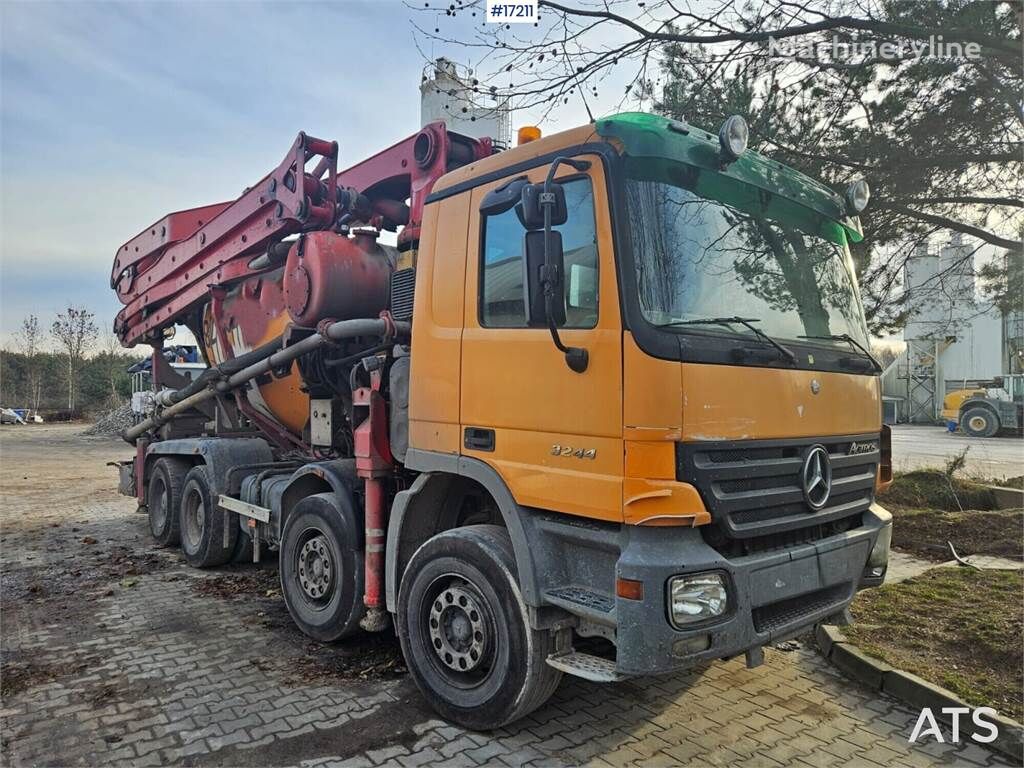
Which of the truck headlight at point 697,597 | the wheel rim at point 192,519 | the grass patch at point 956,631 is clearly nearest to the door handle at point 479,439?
the truck headlight at point 697,597

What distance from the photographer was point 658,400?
2.96m

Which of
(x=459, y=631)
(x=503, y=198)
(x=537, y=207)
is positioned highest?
(x=503, y=198)

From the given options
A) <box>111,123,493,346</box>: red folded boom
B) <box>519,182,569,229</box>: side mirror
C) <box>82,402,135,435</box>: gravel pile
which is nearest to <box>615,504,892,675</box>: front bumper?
<box>519,182,569,229</box>: side mirror

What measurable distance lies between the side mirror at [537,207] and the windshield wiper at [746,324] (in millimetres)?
702

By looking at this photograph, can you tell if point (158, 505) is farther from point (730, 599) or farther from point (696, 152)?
point (696, 152)

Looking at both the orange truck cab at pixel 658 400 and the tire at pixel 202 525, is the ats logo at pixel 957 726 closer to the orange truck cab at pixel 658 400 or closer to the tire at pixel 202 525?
the orange truck cab at pixel 658 400

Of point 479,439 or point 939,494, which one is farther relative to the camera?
point 939,494

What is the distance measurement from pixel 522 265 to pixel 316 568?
2798mm

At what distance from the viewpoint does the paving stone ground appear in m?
3.43

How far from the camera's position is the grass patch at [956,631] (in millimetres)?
4031

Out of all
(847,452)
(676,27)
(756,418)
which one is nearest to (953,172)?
(676,27)

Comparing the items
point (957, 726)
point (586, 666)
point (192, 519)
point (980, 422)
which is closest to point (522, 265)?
point (586, 666)

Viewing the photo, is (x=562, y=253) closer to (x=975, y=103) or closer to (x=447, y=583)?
(x=447, y=583)

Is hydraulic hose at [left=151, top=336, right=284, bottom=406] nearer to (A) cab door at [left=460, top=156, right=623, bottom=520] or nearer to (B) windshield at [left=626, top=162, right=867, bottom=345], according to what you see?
(A) cab door at [left=460, top=156, right=623, bottom=520]
